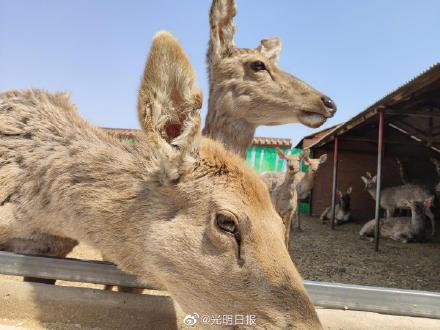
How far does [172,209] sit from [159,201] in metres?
0.10

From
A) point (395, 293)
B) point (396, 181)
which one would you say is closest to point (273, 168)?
point (396, 181)

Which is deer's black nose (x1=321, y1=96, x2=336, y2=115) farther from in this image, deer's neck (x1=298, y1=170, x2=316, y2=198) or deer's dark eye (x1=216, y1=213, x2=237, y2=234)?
deer's neck (x1=298, y1=170, x2=316, y2=198)

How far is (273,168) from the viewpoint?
1648 centimetres

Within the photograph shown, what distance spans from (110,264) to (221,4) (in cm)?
284

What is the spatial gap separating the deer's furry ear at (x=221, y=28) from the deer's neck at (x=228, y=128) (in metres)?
0.55

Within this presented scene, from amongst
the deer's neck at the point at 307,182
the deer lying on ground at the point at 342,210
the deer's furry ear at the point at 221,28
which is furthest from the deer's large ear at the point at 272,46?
the deer lying on ground at the point at 342,210

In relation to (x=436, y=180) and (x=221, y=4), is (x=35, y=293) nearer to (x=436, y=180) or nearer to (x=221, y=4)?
(x=221, y=4)

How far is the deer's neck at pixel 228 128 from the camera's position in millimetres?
3998

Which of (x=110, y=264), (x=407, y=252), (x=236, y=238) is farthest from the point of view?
(x=407, y=252)

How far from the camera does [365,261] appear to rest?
8977 millimetres

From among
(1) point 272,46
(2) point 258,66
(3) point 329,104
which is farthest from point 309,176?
(2) point 258,66

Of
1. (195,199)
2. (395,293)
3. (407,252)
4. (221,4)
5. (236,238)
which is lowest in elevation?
(407,252)

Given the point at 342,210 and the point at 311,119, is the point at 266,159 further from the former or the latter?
the point at 311,119

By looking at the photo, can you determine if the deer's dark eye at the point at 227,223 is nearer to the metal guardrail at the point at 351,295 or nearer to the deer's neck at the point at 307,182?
the metal guardrail at the point at 351,295
